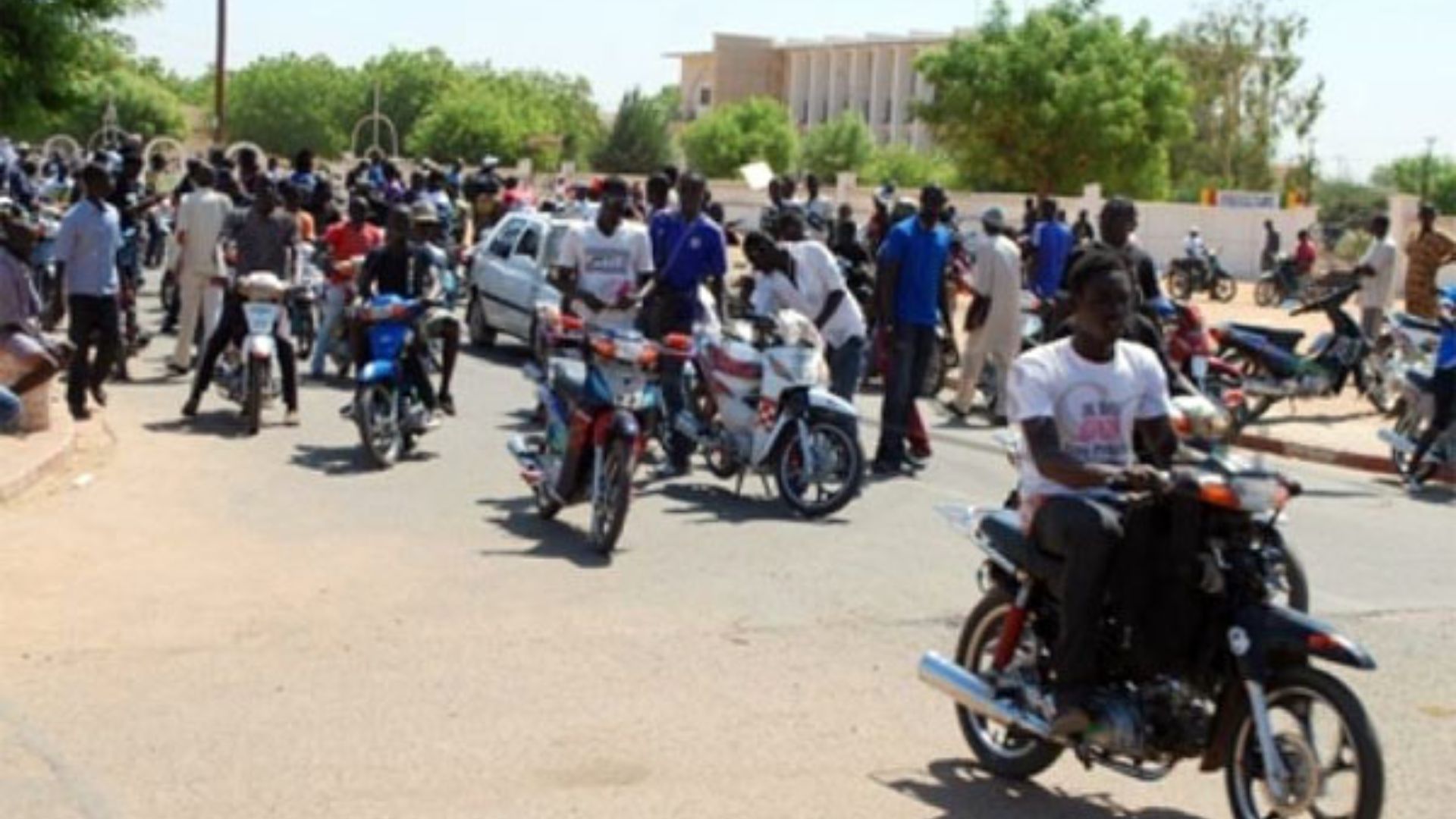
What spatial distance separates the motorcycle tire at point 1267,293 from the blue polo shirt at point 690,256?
27591mm

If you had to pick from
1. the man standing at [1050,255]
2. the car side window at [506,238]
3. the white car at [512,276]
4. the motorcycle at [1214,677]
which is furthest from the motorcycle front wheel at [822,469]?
the car side window at [506,238]

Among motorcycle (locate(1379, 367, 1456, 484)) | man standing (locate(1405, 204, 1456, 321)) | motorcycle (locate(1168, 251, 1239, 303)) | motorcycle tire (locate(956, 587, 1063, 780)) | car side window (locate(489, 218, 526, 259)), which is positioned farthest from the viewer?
motorcycle (locate(1168, 251, 1239, 303))

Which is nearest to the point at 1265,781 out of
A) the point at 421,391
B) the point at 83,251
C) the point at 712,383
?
the point at 712,383

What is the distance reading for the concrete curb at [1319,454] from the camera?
55.7 feet

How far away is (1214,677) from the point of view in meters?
5.90

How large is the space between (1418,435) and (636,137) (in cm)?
7335

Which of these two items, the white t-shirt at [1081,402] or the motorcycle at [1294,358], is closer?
the white t-shirt at [1081,402]

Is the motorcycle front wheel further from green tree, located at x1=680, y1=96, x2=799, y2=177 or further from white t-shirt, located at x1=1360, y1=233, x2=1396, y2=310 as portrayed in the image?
green tree, located at x1=680, y1=96, x2=799, y2=177

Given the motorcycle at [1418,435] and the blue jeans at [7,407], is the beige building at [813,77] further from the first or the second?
the blue jeans at [7,407]

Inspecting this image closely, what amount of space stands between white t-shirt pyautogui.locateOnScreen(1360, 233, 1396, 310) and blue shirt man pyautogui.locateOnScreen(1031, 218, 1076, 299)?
3.93 m

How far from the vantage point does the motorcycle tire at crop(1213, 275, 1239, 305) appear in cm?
4159

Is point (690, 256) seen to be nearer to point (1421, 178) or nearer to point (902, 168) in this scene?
point (902, 168)

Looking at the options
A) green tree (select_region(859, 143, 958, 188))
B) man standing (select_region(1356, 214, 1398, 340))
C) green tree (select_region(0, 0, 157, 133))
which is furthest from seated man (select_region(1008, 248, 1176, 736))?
green tree (select_region(859, 143, 958, 188))

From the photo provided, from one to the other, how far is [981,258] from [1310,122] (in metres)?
61.6
